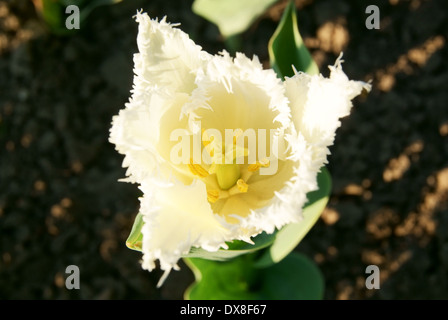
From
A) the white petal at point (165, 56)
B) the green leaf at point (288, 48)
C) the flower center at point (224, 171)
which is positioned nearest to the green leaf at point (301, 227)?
the flower center at point (224, 171)

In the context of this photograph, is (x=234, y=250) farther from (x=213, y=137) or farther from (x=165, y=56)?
(x=165, y=56)

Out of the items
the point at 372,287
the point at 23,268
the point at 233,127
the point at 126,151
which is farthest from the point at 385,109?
the point at 23,268

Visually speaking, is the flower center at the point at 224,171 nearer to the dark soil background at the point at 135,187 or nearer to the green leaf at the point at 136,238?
the green leaf at the point at 136,238

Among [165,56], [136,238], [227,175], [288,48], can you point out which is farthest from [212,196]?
[288,48]

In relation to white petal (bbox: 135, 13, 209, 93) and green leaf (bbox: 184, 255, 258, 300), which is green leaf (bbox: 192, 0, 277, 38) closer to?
white petal (bbox: 135, 13, 209, 93)

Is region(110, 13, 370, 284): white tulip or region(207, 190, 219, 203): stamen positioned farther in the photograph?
region(207, 190, 219, 203): stamen

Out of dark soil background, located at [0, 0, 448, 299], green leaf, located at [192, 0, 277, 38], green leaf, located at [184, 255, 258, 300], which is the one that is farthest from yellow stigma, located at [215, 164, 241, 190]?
dark soil background, located at [0, 0, 448, 299]
